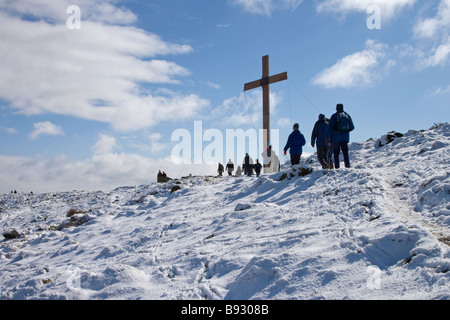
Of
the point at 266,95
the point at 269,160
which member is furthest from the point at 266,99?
the point at 269,160

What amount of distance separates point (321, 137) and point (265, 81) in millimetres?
7885

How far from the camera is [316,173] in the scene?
10.1m

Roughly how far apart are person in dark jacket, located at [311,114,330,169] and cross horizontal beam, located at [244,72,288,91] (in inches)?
269

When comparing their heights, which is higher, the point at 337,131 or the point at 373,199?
the point at 337,131

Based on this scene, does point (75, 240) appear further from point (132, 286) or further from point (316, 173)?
point (316, 173)

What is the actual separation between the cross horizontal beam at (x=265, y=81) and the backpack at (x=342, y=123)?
7512mm

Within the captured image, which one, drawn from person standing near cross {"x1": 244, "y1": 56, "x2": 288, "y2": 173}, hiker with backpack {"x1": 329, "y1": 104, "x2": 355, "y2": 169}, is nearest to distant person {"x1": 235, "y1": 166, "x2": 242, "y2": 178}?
person standing near cross {"x1": 244, "y1": 56, "x2": 288, "y2": 173}

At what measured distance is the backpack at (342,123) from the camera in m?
10.4

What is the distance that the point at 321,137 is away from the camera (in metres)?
11.2

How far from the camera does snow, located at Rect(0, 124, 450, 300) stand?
439cm

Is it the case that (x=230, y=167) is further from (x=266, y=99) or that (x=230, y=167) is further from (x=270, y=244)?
(x=270, y=244)
